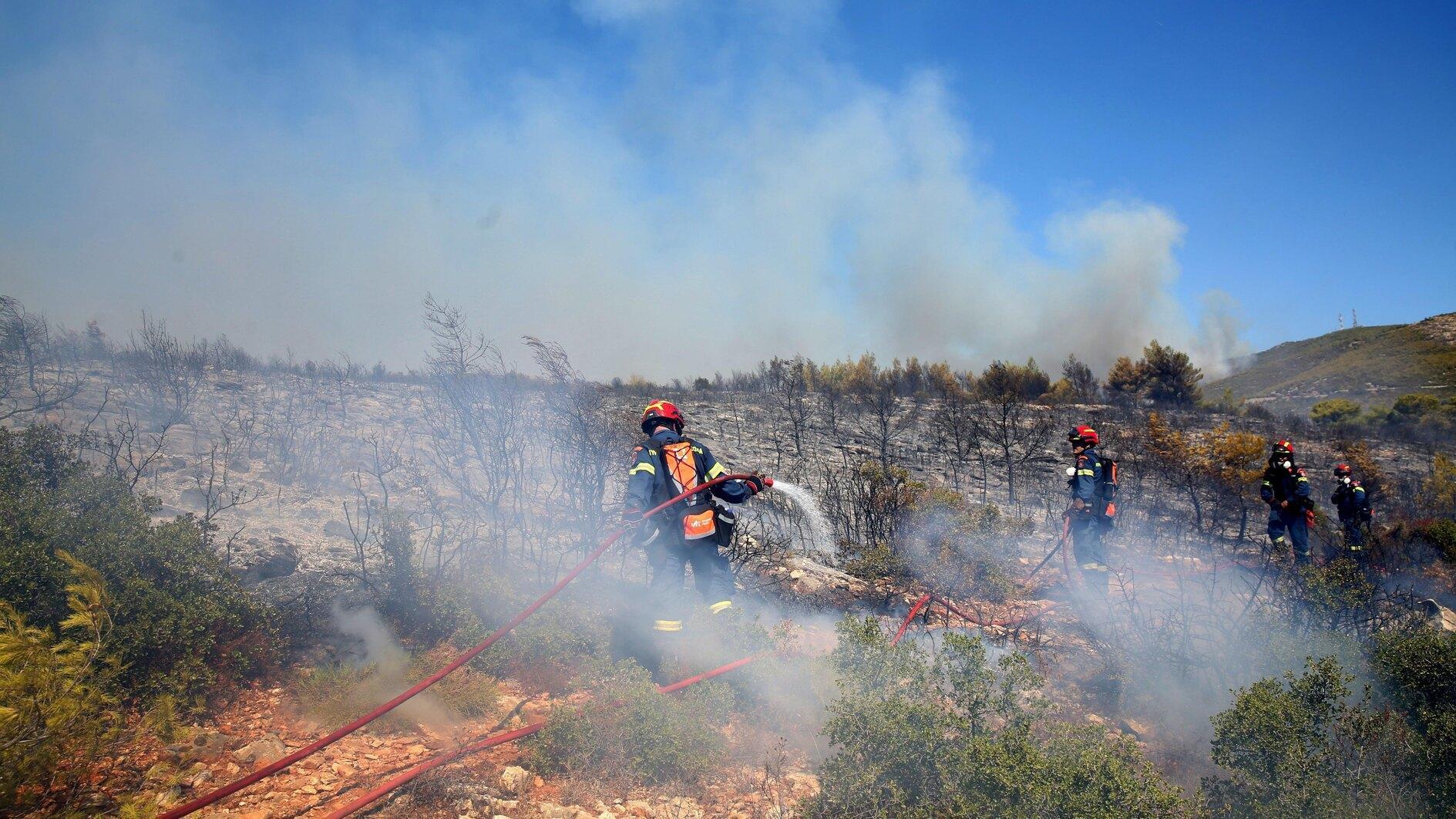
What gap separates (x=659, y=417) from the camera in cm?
546

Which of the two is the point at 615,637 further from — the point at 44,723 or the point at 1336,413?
the point at 1336,413

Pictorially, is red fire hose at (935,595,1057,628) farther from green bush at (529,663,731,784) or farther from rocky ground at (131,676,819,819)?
green bush at (529,663,731,784)

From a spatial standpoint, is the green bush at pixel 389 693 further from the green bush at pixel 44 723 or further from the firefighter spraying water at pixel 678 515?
the firefighter spraying water at pixel 678 515

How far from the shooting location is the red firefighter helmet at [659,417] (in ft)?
17.9

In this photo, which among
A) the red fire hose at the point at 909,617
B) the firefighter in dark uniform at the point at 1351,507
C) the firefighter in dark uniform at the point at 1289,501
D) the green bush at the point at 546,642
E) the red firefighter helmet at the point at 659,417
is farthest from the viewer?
the firefighter in dark uniform at the point at 1351,507

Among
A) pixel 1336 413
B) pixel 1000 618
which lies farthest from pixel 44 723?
pixel 1336 413

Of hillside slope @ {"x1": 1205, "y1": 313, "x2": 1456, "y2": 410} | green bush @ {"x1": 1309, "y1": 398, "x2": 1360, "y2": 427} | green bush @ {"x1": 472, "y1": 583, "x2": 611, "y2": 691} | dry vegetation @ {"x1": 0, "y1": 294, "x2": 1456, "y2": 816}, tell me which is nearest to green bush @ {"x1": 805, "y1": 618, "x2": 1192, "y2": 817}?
dry vegetation @ {"x1": 0, "y1": 294, "x2": 1456, "y2": 816}

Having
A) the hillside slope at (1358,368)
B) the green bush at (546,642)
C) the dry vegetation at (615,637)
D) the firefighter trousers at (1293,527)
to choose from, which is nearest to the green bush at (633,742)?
the dry vegetation at (615,637)

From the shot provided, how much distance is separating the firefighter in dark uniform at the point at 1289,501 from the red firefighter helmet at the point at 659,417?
8040 millimetres

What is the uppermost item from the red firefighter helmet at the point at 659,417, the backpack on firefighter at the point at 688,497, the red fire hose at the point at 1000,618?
the red firefighter helmet at the point at 659,417

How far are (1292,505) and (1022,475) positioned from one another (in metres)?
6.47

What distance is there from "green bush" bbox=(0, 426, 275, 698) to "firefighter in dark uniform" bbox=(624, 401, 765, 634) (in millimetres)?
2730

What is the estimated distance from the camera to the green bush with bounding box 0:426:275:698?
135 inches

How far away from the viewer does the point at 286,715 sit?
377cm
